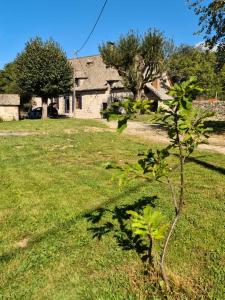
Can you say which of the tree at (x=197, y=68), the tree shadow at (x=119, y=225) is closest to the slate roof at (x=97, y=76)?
the tree at (x=197, y=68)

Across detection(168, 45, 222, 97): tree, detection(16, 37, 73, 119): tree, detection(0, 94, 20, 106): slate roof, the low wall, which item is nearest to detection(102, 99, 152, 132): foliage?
detection(16, 37, 73, 119): tree

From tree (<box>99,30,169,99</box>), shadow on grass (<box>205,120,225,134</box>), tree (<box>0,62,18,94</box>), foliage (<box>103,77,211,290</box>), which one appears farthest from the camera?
tree (<box>0,62,18,94</box>)

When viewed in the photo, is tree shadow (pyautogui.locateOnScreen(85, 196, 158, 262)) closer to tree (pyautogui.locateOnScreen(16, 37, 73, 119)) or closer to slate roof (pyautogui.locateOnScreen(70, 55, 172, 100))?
tree (pyautogui.locateOnScreen(16, 37, 73, 119))

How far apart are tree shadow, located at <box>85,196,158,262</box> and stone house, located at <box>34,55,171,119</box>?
3777 centimetres

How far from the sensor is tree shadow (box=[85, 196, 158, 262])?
4746mm

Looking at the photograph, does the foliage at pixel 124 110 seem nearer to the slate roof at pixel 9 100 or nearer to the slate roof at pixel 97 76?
the slate roof at pixel 97 76

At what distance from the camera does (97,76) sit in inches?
1886

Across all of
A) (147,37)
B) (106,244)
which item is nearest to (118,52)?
(147,37)

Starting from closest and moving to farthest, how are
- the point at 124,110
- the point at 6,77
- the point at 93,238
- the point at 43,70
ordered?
the point at 124,110, the point at 93,238, the point at 43,70, the point at 6,77

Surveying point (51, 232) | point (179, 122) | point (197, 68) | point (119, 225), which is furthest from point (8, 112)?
point (179, 122)

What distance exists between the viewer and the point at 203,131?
365 centimetres

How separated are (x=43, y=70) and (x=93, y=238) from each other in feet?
118

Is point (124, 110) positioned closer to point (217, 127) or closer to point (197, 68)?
point (217, 127)

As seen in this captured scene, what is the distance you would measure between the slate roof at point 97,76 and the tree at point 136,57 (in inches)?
155
